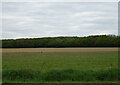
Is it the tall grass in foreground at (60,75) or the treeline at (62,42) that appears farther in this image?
the treeline at (62,42)

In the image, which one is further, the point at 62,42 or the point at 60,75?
the point at 62,42

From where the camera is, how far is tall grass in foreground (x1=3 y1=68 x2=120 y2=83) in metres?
10.4

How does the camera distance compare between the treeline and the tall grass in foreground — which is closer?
the tall grass in foreground

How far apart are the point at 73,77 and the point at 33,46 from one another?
3031 centimetres

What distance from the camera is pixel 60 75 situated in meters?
10.6

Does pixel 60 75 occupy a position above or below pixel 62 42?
below

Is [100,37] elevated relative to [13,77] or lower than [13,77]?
elevated

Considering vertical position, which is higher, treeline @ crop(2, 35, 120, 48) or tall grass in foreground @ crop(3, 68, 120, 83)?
treeline @ crop(2, 35, 120, 48)

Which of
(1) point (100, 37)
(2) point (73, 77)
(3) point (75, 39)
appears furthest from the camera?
(3) point (75, 39)

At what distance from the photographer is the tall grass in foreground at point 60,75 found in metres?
10.4

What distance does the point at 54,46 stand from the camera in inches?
1663

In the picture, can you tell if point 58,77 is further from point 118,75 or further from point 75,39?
point 75,39

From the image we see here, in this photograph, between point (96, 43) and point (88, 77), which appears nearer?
point (88, 77)

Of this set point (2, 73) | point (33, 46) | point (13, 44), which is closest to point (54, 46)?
point (33, 46)
